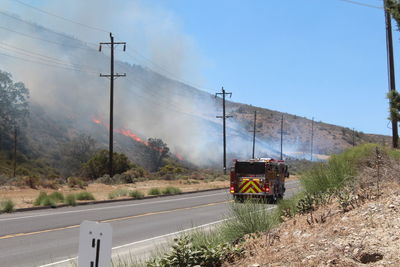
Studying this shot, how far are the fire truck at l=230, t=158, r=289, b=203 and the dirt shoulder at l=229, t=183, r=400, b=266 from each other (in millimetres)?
13968

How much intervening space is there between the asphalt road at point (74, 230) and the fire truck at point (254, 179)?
194 centimetres

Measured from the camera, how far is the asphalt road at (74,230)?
9.77m

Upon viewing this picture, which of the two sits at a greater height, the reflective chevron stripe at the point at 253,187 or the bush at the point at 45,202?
the reflective chevron stripe at the point at 253,187

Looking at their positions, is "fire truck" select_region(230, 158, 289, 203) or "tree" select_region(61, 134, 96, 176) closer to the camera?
"fire truck" select_region(230, 158, 289, 203)

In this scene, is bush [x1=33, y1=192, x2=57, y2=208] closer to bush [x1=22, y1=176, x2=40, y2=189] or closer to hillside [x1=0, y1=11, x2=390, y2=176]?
bush [x1=22, y1=176, x2=40, y2=189]

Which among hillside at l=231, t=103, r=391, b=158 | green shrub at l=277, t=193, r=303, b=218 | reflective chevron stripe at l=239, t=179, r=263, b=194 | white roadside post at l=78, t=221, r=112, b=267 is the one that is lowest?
reflective chevron stripe at l=239, t=179, r=263, b=194

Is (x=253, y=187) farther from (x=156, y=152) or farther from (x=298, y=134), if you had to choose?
(x=298, y=134)

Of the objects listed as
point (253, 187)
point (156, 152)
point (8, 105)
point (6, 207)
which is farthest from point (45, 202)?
point (156, 152)

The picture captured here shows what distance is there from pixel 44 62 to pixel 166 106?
33.6 meters

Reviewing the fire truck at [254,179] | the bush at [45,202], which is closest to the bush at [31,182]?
the bush at [45,202]

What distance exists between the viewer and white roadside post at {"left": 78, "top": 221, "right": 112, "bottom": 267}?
12.1ft

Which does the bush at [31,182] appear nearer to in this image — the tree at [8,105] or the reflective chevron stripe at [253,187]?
the reflective chevron stripe at [253,187]

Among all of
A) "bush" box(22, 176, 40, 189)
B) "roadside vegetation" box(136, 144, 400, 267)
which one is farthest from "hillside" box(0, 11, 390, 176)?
"roadside vegetation" box(136, 144, 400, 267)

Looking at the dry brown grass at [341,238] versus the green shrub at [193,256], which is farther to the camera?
the green shrub at [193,256]
